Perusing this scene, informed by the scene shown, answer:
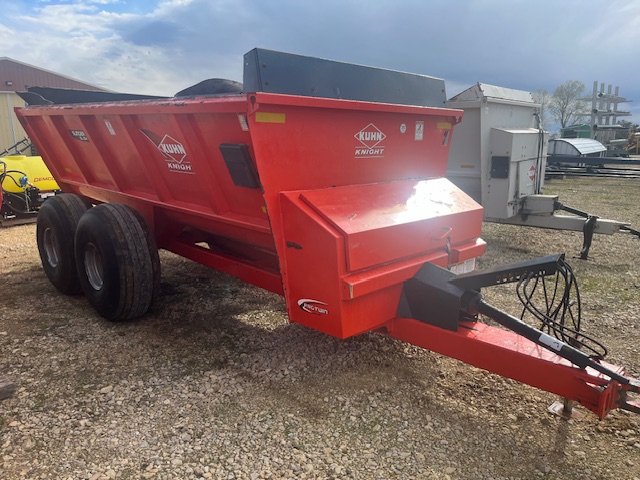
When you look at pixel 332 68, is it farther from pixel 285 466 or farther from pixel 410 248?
pixel 285 466

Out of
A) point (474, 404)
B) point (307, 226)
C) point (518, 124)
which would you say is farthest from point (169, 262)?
point (518, 124)

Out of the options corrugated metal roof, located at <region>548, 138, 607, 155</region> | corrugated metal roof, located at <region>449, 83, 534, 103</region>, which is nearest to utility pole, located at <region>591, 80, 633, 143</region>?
corrugated metal roof, located at <region>548, 138, 607, 155</region>

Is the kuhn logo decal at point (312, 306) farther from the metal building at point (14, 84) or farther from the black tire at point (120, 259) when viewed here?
the metal building at point (14, 84)

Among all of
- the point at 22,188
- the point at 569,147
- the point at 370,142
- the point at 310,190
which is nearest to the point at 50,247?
the point at 310,190

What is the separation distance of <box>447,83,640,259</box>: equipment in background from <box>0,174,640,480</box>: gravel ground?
2.04 metres

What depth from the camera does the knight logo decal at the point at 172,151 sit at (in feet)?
11.2

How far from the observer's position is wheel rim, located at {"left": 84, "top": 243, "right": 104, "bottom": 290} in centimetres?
408

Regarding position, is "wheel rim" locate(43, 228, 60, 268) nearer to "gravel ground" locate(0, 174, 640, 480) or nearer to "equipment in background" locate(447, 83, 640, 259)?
"gravel ground" locate(0, 174, 640, 480)

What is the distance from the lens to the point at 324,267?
268 centimetres

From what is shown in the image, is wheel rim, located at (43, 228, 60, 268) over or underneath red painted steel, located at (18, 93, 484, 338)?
underneath

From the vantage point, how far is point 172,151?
3498mm

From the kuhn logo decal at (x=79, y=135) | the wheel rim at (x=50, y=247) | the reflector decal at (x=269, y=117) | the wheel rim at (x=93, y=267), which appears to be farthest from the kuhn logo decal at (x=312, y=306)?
the wheel rim at (x=50, y=247)

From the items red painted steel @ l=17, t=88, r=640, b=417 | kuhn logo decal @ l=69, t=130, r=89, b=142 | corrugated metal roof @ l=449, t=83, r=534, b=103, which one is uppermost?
corrugated metal roof @ l=449, t=83, r=534, b=103

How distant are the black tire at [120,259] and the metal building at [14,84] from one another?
16.9m
